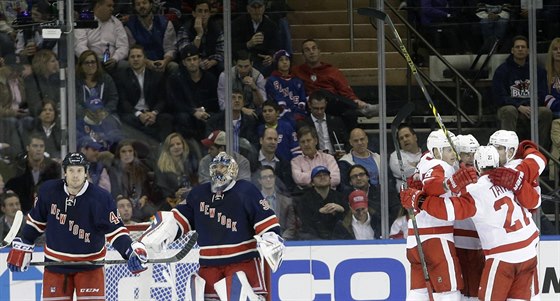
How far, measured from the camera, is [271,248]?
8.18 meters

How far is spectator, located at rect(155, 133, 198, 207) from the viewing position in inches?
403

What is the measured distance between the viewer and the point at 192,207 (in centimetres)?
855

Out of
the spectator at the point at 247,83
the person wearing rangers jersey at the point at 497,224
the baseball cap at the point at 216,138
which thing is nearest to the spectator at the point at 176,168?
the baseball cap at the point at 216,138

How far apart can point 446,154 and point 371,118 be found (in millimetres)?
1665

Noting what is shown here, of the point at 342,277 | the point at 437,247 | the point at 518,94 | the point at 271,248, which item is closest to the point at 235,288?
the point at 271,248

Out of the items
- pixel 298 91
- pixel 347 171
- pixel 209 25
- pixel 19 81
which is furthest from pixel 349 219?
pixel 19 81

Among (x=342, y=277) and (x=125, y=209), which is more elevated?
(x=125, y=209)

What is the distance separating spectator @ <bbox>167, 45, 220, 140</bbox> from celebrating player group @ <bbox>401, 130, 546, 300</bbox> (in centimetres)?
211

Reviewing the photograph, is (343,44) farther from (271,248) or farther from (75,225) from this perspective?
(75,225)

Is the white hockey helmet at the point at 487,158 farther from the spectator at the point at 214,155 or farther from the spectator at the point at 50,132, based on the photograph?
the spectator at the point at 50,132

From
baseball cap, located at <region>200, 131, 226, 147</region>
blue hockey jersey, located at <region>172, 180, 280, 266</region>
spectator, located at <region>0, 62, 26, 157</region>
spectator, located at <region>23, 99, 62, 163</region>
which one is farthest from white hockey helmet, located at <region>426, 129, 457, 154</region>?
spectator, located at <region>0, 62, 26, 157</region>

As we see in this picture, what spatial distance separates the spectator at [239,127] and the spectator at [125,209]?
760mm

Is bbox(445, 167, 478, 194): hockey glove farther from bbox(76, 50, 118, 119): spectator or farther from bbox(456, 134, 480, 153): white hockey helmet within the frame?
bbox(76, 50, 118, 119): spectator

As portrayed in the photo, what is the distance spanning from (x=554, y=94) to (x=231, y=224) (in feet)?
9.96
